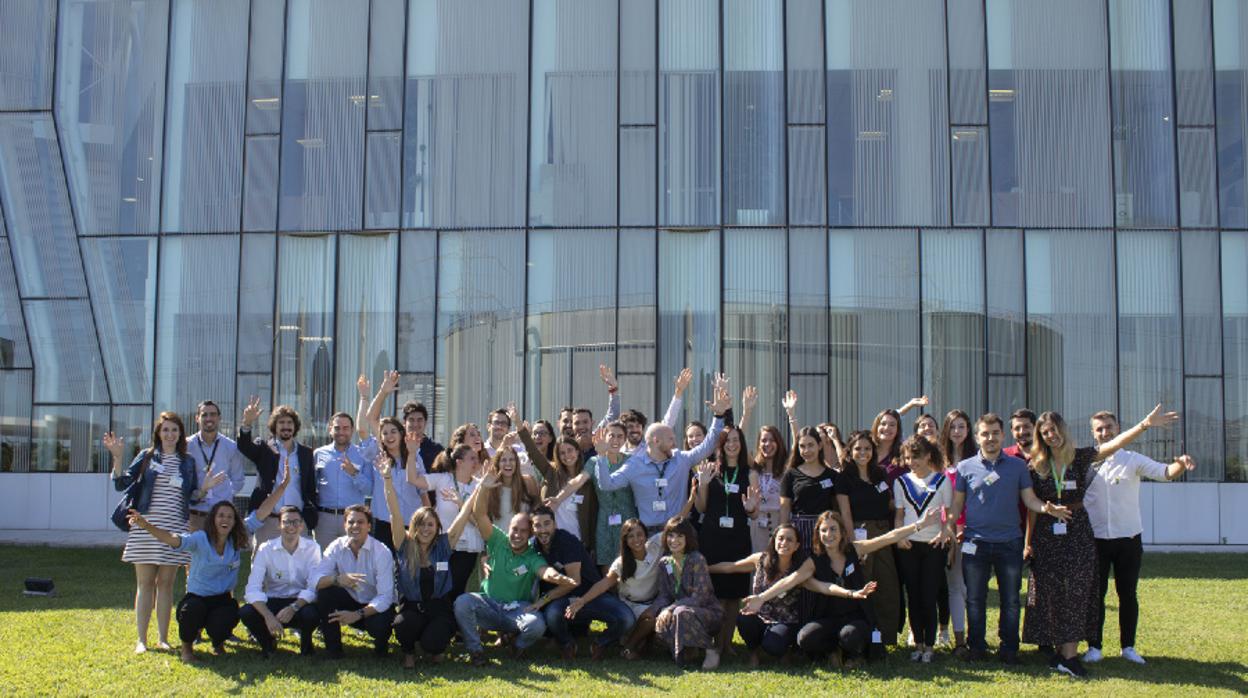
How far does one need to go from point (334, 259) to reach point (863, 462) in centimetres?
994

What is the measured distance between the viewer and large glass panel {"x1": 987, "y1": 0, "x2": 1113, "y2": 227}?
1538cm

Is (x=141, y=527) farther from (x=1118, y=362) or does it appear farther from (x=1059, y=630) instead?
(x=1118, y=362)

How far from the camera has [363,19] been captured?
1619cm

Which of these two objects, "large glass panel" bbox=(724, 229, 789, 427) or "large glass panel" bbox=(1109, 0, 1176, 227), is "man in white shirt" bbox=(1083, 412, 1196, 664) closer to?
"large glass panel" bbox=(724, 229, 789, 427)

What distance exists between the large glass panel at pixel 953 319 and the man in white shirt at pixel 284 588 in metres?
9.40

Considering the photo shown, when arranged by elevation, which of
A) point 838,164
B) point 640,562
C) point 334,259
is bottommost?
point 640,562

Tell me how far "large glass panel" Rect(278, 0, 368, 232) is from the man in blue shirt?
10.5 m

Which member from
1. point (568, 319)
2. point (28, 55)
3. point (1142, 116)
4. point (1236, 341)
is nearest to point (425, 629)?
point (568, 319)

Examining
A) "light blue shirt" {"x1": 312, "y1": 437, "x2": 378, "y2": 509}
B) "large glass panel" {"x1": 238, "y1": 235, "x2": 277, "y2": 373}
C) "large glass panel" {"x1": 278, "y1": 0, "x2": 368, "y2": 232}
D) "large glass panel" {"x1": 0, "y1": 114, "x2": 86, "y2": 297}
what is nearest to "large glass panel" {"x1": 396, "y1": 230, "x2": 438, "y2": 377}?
"large glass panel" {"x1": 278, "y1": 0, "x2": 368, "y2": 232}

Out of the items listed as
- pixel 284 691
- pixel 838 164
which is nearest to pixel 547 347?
pixel 838 164

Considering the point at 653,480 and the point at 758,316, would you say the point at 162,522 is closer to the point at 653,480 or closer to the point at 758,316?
the point at 653,480

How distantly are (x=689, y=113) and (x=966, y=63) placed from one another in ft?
12.1

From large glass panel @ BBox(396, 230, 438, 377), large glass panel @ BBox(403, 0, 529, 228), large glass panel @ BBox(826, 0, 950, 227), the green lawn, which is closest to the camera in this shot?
the green lawn

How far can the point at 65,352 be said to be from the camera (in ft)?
53.9
